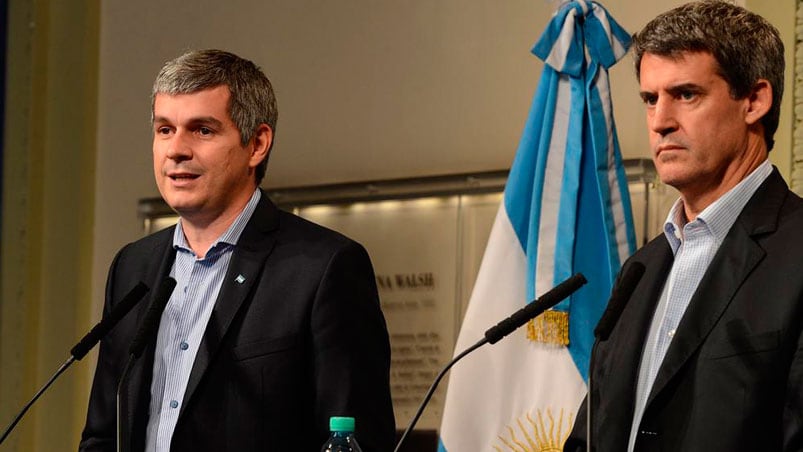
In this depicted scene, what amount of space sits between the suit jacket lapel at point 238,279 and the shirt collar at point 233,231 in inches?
0.4

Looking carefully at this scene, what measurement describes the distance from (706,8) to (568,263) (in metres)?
1.52

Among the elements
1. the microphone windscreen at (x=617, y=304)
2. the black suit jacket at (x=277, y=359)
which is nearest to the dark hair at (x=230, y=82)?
the black suit jacket at (x=277, y=359)

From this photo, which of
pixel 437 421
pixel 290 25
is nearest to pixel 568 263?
pixel 437 421

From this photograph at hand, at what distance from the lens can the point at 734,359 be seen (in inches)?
99.7

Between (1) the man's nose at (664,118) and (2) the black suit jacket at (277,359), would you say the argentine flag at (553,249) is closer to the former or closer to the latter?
(2) the black suit jacket at (277,359)

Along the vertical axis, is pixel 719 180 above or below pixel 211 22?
below

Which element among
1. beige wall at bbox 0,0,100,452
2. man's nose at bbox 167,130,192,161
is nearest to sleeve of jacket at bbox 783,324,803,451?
man's nose at bbox 167,130,192,161

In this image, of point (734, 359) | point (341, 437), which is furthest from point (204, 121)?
point (734, 359)

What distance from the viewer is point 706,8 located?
9.32 feet

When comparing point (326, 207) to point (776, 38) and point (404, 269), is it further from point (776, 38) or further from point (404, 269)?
point (776, 38)

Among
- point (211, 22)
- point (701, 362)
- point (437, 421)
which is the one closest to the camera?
point (701, 362)

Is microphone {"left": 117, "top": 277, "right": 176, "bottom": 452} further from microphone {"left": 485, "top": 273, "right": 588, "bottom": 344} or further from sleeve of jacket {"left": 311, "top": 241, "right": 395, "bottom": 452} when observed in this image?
microphone {"left": 485, "top": 273, "right": 588, "bottom": 344}

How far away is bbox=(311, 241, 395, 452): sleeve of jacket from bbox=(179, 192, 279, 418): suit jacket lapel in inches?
6.9

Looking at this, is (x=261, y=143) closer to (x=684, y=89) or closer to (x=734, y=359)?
(x=684, y=89)
